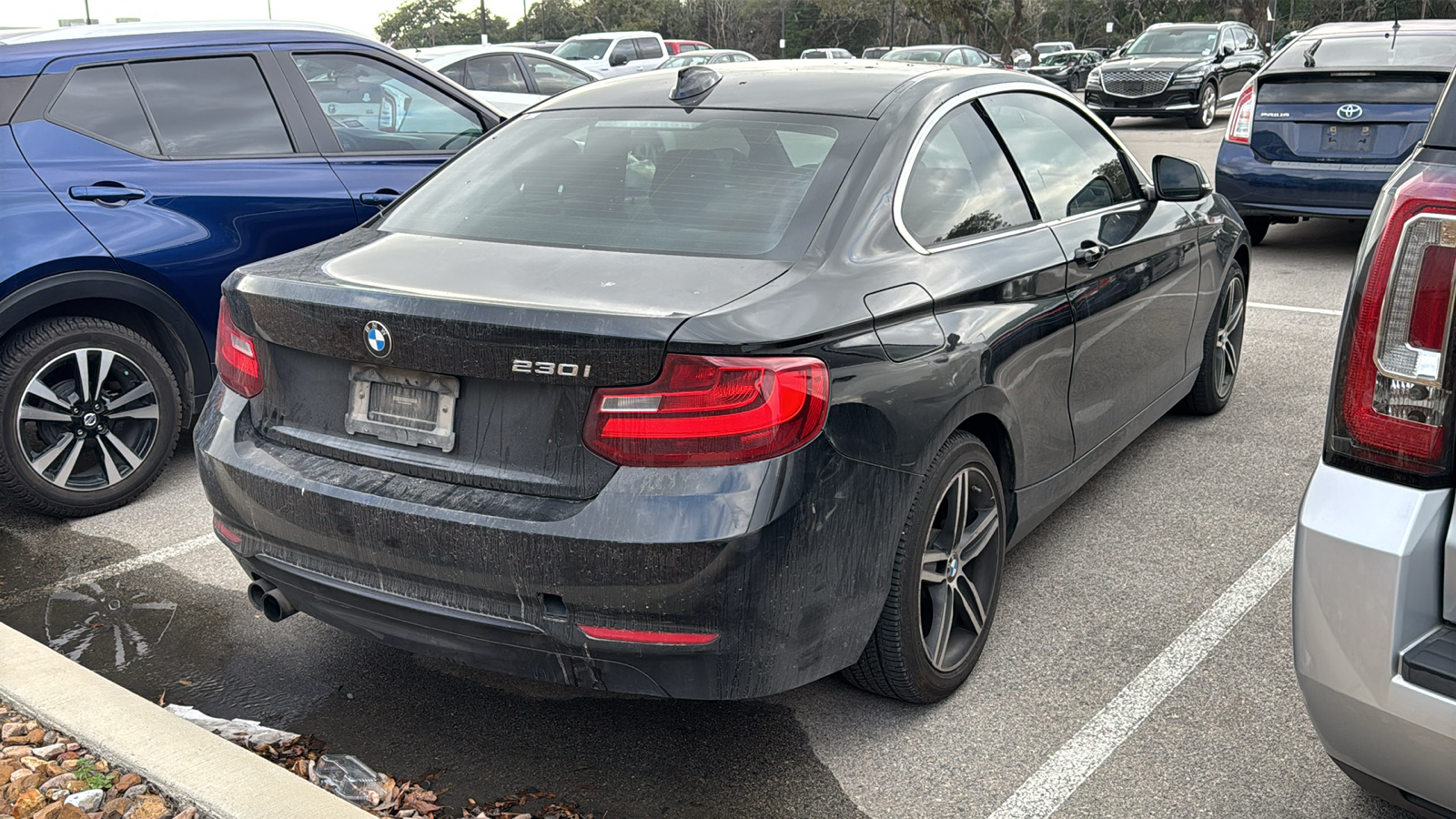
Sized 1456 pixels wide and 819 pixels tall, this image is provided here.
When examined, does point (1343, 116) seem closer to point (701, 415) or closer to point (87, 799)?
point (701, 415)

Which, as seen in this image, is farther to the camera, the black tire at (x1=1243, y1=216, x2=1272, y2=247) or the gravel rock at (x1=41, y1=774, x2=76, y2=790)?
the black tire at (x1=1243, y1=216, x2=1272, y2=247)

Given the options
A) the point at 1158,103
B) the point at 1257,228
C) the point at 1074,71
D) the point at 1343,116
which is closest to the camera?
the point at 1343,116

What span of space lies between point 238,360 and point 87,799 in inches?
42.5

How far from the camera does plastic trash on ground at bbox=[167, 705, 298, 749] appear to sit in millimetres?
3129

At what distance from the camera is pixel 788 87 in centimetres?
359

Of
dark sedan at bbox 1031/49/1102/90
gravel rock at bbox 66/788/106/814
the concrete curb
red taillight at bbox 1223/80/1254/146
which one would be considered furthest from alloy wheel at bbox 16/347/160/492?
dark sedan at bbox 1031/49/1102/90

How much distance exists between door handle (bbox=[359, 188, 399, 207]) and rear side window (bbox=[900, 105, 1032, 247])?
2915mm

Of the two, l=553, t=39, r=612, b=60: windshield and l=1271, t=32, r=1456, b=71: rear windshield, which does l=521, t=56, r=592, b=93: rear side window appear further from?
l=553, t=39, r=612, b=60: windshield

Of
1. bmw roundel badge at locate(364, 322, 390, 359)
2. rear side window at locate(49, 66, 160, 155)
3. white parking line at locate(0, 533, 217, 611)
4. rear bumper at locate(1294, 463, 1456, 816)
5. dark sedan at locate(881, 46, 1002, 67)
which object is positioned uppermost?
dark sedan at locate(881, 46, 1002, 67)

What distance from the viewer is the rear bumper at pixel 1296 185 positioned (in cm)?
809

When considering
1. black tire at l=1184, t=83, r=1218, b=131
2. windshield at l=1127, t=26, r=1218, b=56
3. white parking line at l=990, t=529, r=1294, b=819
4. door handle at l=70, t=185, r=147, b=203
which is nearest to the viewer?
white parking line at l=990, t=529, r=1294, b=819

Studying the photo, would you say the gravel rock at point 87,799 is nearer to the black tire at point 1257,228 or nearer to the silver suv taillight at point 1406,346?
the silver suv taillight at point 1406,346

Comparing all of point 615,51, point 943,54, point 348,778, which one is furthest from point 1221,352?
point 943,54

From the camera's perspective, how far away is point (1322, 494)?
A: 2186 millimetres
